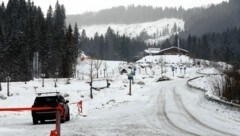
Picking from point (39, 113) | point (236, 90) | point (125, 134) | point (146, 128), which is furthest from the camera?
point (236, 90)

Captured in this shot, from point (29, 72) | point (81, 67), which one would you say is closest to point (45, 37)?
point (29, 72)

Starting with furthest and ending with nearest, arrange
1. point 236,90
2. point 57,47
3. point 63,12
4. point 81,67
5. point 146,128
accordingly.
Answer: point 63,12 → point 81,67 → point 57,47 → point 236,90 → point 146,128

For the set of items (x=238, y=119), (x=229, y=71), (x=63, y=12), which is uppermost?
(x=63, y=12)

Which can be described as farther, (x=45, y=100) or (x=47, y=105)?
(x=45, y=100)

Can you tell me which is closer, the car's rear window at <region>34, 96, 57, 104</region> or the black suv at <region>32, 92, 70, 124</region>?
the black suv at <region>32, 92, 70, 124</region>

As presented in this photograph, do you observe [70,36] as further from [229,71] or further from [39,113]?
[39,113]

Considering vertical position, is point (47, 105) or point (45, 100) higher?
point (45, 100)

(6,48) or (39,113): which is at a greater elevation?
(6,48)

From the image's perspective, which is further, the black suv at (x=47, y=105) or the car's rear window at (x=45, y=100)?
the car's rear window at (x=45, y=100)

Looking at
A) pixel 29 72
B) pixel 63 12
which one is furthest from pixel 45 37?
pixel 63 12

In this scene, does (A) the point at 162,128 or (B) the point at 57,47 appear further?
(B) the point at 57,47

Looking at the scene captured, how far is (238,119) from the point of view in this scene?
22.7 meters

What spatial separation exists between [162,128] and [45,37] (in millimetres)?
93655

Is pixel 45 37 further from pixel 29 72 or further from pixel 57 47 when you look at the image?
pixel 29 72
